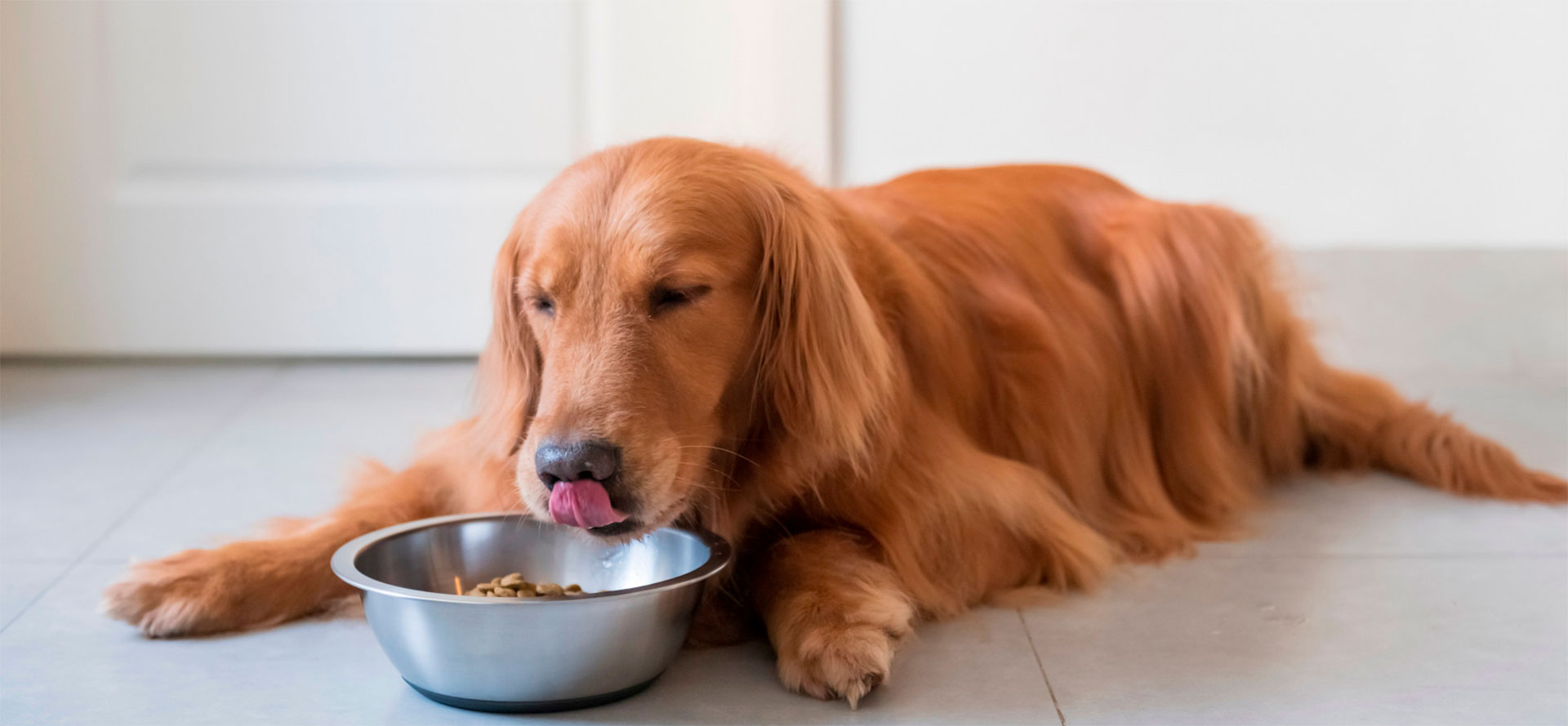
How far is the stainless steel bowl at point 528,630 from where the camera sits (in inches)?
51.7

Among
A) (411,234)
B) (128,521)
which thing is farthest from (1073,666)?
(411,234)

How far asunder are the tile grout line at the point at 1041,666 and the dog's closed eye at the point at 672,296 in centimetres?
58

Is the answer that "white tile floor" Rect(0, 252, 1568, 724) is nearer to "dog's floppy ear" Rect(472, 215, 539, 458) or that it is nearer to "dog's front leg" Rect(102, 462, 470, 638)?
"dog's front leg" Rect(102, 462, 470, 638)

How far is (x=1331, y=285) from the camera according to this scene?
10.4 ft

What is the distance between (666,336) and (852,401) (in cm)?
26

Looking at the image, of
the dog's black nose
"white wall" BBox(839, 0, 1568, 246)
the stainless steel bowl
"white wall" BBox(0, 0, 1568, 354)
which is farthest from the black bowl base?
"white wall" BBox(839, 0, 1568, 246)

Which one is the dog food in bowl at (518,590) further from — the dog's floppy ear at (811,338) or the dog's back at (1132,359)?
the dog's back at (1132,359)

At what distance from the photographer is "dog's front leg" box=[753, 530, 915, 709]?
4.66ft

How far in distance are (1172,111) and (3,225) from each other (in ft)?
9.21

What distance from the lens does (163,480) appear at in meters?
2.32

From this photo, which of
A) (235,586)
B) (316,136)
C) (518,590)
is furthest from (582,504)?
(316,136)

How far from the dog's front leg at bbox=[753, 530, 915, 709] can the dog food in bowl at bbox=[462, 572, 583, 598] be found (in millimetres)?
235

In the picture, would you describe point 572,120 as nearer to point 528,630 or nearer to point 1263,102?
point 1263,102

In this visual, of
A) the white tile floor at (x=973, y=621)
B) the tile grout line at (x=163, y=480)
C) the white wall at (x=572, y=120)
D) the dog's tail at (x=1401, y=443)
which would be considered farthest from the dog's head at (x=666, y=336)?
the white wall at (x=572, y=120)
